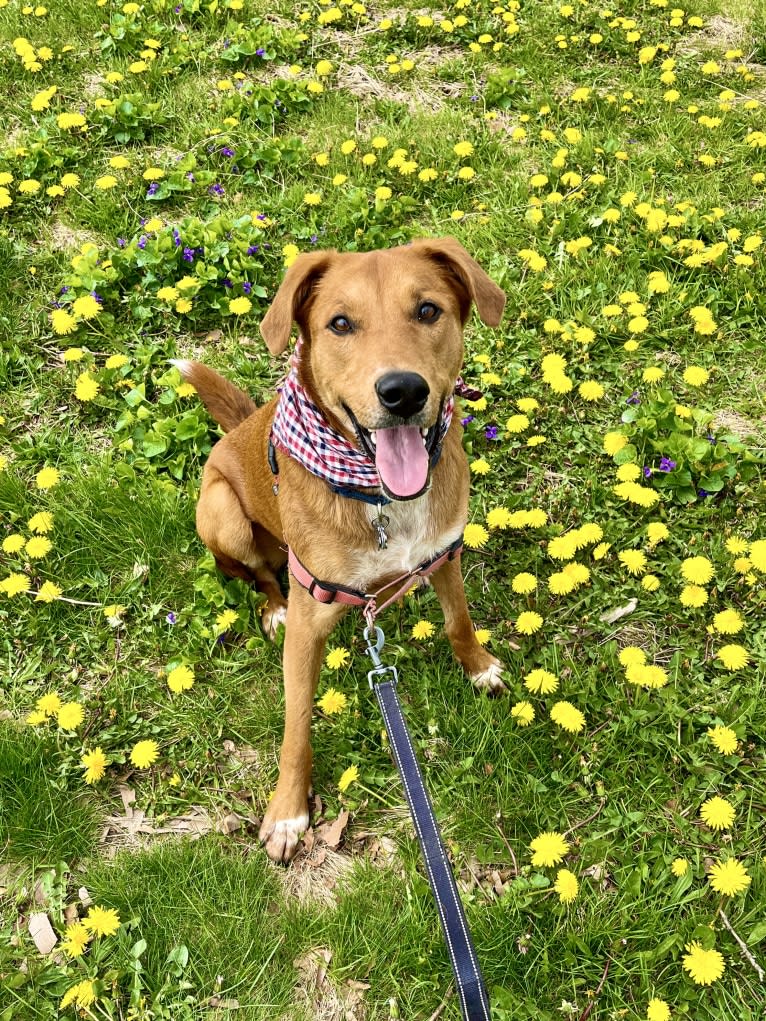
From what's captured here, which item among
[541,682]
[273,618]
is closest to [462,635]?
[541,682]

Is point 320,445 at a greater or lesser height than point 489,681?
greater

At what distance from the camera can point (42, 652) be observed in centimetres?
381

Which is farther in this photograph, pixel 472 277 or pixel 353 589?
pixel 353 589

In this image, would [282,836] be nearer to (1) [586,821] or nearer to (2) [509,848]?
(2) [509,848]

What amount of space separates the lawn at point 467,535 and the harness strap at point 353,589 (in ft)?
1.56

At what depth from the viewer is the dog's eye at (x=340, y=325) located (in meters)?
2.69

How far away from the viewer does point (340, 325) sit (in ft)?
8.84

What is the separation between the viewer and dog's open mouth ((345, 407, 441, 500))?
258 centimetres

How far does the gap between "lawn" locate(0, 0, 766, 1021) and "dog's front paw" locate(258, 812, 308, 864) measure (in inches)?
3.6

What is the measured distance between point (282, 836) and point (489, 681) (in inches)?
44.4

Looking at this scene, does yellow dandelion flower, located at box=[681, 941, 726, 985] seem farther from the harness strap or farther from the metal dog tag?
the metal dog tag

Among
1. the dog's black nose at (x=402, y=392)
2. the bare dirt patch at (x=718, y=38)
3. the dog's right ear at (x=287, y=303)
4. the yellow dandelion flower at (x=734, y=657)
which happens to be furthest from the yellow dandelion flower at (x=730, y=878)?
the bare dirt patch at (x=718, y=38)

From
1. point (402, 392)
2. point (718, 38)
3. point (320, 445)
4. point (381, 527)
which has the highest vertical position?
point (718, 38)

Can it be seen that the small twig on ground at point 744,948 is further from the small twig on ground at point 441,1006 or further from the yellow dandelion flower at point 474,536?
the yellow dandelion flower at point 474,536
